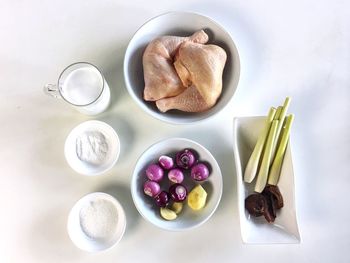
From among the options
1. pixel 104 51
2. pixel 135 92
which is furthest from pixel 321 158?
pixel 104 51

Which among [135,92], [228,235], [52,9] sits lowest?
[228,235]

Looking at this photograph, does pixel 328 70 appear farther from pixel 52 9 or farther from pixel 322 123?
pixel 52 9

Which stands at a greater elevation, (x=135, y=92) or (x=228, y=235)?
(x=135, y=92)

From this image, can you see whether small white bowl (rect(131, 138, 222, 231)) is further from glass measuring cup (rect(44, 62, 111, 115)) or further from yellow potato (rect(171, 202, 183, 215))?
glass measuring cup (rect(44, 62, 111, 115))

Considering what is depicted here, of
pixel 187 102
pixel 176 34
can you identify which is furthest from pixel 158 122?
pixel 176 34

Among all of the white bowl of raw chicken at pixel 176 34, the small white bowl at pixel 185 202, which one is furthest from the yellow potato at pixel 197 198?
the white bowl of raw chicken at pixel 176 34

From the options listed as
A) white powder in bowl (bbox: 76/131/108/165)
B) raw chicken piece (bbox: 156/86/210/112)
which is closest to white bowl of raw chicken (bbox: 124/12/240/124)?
raw chicken piece (bbox: 156/86/210/112)

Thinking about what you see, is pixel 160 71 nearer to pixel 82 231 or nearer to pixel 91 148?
pixel 91 148

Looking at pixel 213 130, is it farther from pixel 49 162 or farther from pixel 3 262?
pixel 3 262
